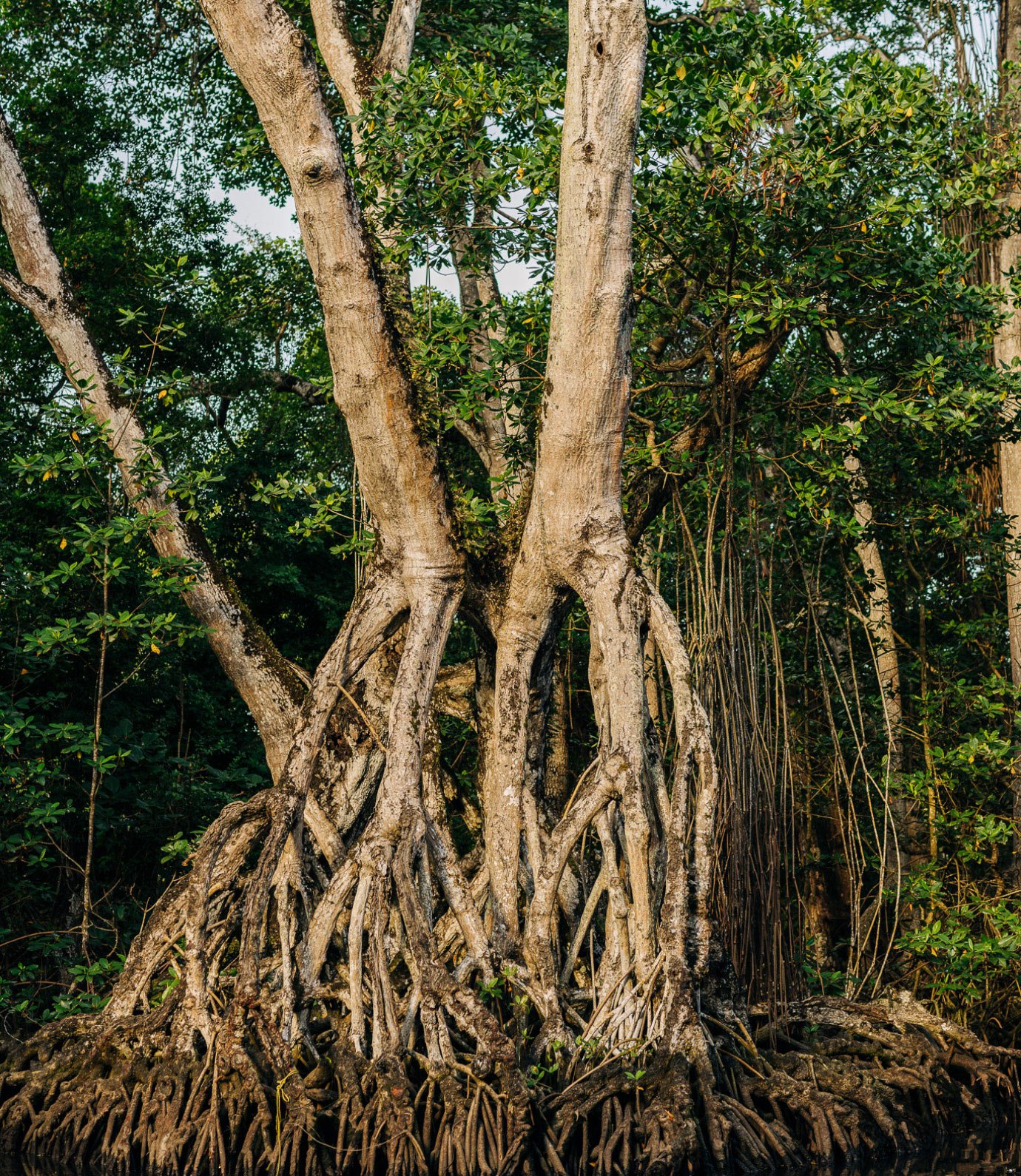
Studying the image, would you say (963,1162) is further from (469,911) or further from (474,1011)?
(469,911)

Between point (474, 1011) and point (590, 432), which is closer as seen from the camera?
point (474, 1011)

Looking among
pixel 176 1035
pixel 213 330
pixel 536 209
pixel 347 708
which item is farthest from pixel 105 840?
pixel 536 209

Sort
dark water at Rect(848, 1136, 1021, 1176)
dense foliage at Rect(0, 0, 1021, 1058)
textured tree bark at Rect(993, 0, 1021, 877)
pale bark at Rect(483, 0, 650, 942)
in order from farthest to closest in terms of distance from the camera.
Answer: textured tree bark at Rect(993, 0, 1021, 877) < dense foliage at Rect(0, 0, 1021, 1058) < pale bark at Rect(483, 0, 650, 942) < dark water at Rect(848, 1136, 1021, 1176)

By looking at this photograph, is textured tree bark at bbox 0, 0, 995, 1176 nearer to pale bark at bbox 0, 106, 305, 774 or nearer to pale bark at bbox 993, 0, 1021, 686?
pale bark at bbox 0, 106, 305, 774

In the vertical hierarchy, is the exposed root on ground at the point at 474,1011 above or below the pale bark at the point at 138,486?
below


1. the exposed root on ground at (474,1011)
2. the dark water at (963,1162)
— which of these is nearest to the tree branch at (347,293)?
the exposed root on ground at (474,1011)

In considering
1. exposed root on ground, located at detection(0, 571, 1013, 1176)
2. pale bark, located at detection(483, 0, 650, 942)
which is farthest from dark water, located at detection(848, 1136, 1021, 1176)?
pale bark, located at detection(483, 0, 650, 942)

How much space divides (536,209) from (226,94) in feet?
19.2

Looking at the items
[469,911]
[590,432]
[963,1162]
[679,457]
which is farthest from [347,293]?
[963,1162]

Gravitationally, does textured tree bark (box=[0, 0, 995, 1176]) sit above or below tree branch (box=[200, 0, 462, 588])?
below

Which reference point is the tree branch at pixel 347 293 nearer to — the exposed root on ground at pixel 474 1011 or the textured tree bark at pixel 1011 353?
the exposed root on ground at pixel 474 1011

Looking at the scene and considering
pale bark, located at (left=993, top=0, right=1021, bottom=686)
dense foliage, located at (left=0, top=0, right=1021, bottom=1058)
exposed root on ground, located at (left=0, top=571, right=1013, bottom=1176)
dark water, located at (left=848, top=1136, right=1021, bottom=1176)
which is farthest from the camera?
pale bark, located at (left=993, top=0, right=1021, bottom=686)

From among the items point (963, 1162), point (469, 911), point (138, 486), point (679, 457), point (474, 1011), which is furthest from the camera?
point (138, 486)

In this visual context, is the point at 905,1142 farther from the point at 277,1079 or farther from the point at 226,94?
the point at 226,94
